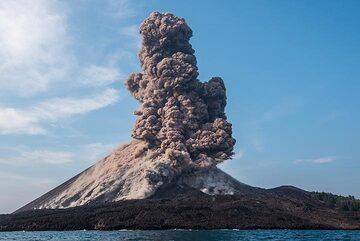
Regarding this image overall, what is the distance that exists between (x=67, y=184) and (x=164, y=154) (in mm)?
44763

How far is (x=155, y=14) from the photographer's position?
176m

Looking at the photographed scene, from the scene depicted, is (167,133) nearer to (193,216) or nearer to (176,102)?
(176,102)

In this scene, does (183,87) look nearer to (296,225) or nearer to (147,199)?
(147,199)

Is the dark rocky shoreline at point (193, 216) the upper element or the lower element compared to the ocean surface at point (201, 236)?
upper

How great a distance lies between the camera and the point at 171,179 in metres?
156

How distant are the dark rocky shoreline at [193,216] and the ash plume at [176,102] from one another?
13.9m

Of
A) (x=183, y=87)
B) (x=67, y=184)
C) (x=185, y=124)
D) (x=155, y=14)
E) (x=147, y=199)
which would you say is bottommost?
(x=147, y=199)

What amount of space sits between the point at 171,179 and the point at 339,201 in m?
50.3

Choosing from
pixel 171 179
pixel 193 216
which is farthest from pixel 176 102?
pixel 193 216

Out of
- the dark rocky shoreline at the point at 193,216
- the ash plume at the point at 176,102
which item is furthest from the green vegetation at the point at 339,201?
the ash plume at the point at 176,102

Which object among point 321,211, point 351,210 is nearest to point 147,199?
point 321,211

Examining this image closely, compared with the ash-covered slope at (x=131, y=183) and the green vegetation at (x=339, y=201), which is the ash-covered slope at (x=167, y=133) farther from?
the green vegetation at (x=339, y=201)

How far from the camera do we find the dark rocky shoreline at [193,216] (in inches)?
4771

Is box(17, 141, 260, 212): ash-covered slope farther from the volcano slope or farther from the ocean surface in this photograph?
the ocean surface
